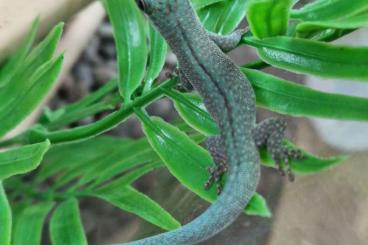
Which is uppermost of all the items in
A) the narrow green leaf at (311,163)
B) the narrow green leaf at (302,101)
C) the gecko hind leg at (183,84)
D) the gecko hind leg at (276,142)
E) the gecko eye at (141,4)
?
the gecko eye at (141,4)

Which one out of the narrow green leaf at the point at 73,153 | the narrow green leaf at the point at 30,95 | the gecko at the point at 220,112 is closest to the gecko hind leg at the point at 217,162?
the gecko at the point at 220,112

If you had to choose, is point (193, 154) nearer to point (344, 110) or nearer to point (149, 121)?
point (149, 121)

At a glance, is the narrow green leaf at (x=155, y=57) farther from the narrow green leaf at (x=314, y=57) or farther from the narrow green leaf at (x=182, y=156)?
the narrow green leaf at (x=314, y=57)

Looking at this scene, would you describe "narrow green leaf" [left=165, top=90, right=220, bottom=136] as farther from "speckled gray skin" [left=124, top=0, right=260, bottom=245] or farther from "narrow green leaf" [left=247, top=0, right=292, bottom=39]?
"narrow green leaf" [left=247, top=0, right=292, bottom=39]

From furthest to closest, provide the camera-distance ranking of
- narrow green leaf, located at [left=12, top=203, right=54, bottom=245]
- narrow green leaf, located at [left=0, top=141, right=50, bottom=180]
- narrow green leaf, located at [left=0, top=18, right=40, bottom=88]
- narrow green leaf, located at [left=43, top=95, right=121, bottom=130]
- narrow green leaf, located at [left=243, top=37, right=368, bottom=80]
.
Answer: narrow green leaf, located at [left=43, top=95, right=121, bottom=130] → narrow green leaf, located at [left=0, top=18, right=40, bottom=88] → narrow green leaf, located at [left=12, top=203, right=54, bottom=245] → narrow green leaf, located at [left=0, top=141, right=50, bottom=180] → narrow green leaf, located at [left=243, top=37, right=368, bottom=80]

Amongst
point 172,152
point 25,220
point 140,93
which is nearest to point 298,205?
point 172,152

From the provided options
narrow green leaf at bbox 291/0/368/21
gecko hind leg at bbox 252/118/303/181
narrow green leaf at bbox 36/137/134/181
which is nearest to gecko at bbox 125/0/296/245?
gecko hind leg at bbox 252/118/303/181

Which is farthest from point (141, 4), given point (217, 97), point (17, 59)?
point (17, 59)

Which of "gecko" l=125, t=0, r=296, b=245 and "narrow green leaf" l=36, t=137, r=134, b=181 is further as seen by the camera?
"narrow green leaf" l=36, t=137, r=134, b=181
